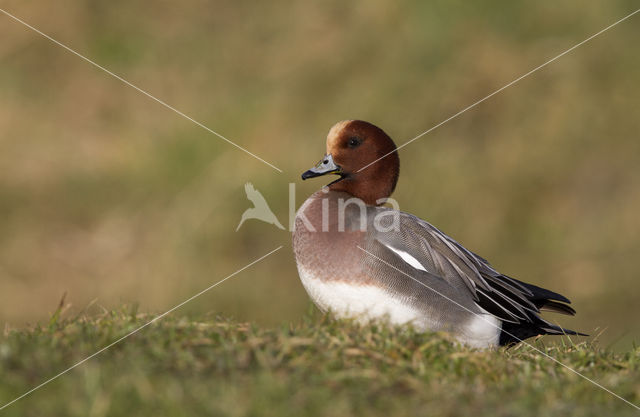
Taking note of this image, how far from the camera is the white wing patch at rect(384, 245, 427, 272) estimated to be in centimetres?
382

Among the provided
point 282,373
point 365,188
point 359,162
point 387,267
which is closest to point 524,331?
point 387,267

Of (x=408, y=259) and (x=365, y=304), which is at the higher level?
(x=408, y=259)

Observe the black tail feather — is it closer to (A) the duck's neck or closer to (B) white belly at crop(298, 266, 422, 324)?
(B) white belly at crop(298, 266, 422, 324)

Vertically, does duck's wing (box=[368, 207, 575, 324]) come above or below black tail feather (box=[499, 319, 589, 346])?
above

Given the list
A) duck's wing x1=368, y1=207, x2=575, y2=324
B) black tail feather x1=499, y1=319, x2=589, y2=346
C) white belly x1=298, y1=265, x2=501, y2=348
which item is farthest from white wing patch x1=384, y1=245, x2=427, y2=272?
black tail feather x1=499, y1=319, x2=589, y2=346

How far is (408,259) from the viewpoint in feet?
12.6

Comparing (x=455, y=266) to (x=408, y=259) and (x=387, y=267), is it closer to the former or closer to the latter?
(x=408, y=259)

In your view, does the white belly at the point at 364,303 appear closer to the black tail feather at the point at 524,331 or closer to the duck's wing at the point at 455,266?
the duck's wing at the point at 455,266

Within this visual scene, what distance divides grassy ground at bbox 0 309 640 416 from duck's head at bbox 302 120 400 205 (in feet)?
3.38

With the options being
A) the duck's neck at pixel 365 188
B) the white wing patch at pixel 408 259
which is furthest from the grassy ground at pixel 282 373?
the duck's neck at pixel 365 188

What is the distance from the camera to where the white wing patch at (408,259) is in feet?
12.5

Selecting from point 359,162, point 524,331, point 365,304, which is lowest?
point 524,331

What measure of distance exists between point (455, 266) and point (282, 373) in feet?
4.99

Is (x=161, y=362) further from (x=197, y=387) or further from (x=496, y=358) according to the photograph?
(x=496, y=358)
